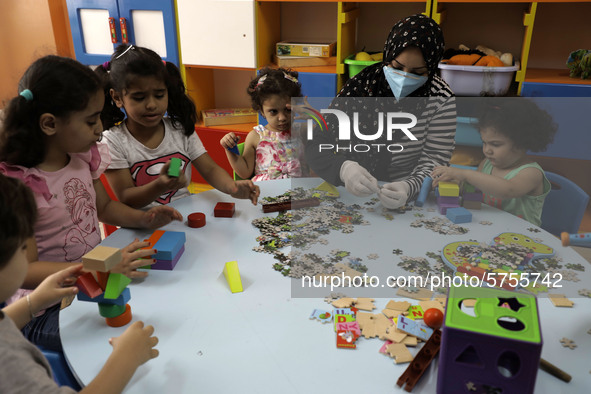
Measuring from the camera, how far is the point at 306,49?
2.66 m

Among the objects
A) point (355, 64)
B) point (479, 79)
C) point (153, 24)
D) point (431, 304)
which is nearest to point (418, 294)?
point (431, 304)

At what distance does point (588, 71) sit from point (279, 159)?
1638 mm

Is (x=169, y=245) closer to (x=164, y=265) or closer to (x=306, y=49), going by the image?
(x=164, y=265)

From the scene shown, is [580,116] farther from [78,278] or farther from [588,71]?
[78,278]

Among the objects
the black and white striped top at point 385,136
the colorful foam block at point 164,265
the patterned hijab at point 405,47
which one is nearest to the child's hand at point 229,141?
the black and white striped top at point 385,136

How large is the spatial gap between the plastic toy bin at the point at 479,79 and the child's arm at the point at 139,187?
1.56 m

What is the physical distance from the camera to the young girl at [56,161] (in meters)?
1.08

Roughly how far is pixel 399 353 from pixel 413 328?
2.8 inches

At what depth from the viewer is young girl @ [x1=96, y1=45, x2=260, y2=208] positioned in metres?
1.41

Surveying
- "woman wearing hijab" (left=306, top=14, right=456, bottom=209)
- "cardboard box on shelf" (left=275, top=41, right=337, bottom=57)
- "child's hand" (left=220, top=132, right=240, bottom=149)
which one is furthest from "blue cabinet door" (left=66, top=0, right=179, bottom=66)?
"woman wearing hijab" (left=306, top=14, right=456, bottom=209)

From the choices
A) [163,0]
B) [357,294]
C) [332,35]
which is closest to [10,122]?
Result: [357,294]

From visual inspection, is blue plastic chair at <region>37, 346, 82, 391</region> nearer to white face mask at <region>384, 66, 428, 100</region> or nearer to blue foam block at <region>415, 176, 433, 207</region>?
blue foam block at <region>415, 176, 433, 207</region>

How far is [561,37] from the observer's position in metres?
2.49

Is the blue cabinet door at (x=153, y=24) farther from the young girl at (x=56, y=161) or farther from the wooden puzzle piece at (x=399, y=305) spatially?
the wooden puzzle piece at (x=399, y=305)
